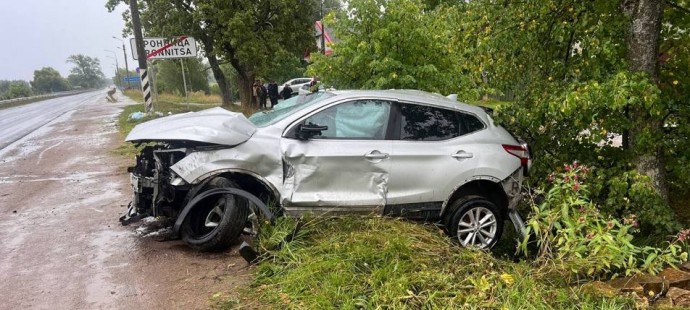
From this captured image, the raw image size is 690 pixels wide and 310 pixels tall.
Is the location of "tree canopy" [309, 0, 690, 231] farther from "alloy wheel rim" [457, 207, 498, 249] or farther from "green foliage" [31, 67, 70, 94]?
"green foliage" [31, 67, 70, 94]

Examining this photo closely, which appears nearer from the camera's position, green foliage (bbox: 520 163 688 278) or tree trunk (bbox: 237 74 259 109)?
Answer: green foliage (bbox: 520 163 688 278)

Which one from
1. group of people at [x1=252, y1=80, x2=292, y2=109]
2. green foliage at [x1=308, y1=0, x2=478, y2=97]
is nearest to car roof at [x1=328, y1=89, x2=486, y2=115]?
green foliage at [x1=308, y1=0, x2=478, y2=97]

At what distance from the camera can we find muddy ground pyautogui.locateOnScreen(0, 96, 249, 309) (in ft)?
11.3

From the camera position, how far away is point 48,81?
389 feet

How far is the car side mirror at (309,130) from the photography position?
4.16 m

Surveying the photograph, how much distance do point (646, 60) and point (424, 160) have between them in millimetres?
2586

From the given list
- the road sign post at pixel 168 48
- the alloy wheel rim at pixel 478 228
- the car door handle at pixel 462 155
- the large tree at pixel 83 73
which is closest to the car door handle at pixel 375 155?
the car door handle at pixel 462 155

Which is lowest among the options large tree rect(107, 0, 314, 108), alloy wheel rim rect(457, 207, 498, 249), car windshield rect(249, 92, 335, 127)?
alloy wheel rim rect(457, 207, 498, 249)

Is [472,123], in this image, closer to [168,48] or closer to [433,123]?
[433,123]

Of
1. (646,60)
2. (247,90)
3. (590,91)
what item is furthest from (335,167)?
(247,90)

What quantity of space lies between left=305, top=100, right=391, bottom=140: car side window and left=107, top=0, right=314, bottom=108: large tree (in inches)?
656

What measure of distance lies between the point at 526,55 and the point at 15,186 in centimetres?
798

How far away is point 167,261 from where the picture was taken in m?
4.12

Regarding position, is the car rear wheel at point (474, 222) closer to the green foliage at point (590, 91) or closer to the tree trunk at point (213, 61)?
the green foliage at point (590, 91)
